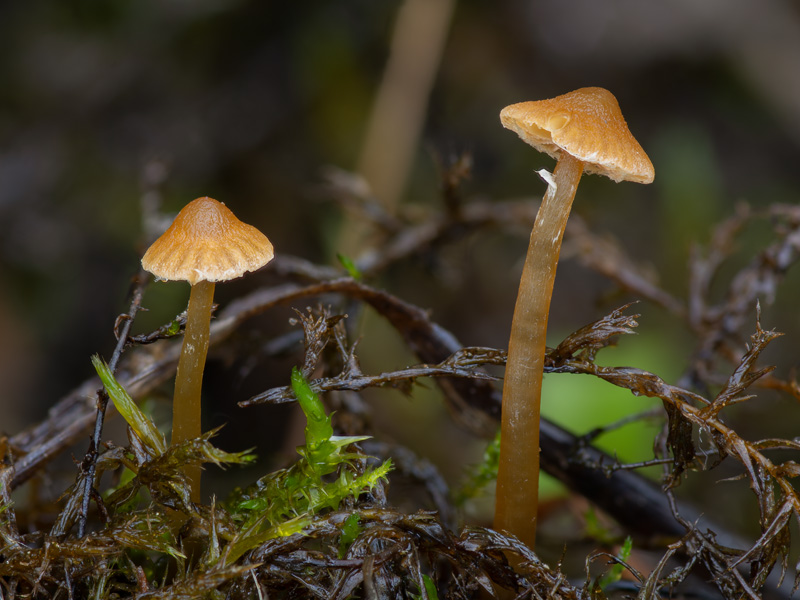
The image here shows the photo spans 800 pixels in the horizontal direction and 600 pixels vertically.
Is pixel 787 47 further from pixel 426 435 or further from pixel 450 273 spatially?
pixel 426 435

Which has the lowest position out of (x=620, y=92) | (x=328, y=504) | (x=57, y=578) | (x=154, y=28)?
(x=57, y=578)

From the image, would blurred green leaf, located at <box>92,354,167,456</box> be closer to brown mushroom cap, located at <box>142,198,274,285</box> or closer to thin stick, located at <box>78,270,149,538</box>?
thin stick, located at <box>78,270,149,538</box>

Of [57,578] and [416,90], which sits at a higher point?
[416,90]

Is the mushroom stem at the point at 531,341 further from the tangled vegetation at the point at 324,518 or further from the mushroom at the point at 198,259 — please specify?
the mushroom at the point at 198,259

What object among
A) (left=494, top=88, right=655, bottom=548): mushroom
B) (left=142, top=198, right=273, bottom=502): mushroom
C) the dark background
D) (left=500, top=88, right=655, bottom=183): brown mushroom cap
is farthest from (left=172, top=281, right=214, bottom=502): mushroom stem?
the dark background

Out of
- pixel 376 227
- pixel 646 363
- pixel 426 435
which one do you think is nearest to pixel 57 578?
pixel 376 227
